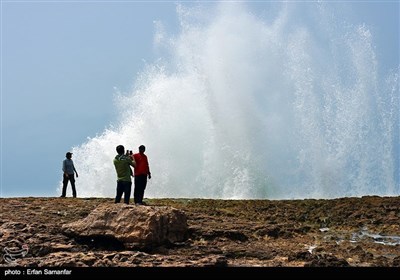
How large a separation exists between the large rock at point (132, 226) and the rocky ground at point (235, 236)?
0.20 metres

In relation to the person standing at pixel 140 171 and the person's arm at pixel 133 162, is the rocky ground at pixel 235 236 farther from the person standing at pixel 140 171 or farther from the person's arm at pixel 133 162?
the person's arm at pixel 133 162

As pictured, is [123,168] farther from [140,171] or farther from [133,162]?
[140,171]

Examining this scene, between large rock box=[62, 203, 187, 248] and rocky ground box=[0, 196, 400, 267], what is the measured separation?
20 cm

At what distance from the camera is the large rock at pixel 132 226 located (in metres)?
11.2

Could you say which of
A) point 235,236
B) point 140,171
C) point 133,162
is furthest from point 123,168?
point 235,236

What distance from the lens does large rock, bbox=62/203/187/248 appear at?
36.7 ft

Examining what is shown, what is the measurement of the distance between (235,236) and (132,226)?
119 inches

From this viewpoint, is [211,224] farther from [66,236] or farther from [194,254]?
[66,236]

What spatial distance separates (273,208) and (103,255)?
366 inches

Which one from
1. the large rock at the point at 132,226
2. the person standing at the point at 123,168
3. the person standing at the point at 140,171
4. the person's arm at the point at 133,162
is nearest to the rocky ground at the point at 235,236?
the large rock at the point at 132,226

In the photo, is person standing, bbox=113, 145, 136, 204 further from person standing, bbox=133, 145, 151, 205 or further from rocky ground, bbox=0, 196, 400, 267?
rocky ground, bbox=0, 196, 400, 267

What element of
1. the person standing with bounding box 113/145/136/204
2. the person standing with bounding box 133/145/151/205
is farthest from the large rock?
the person standing with bounding box 133/145/151/205
